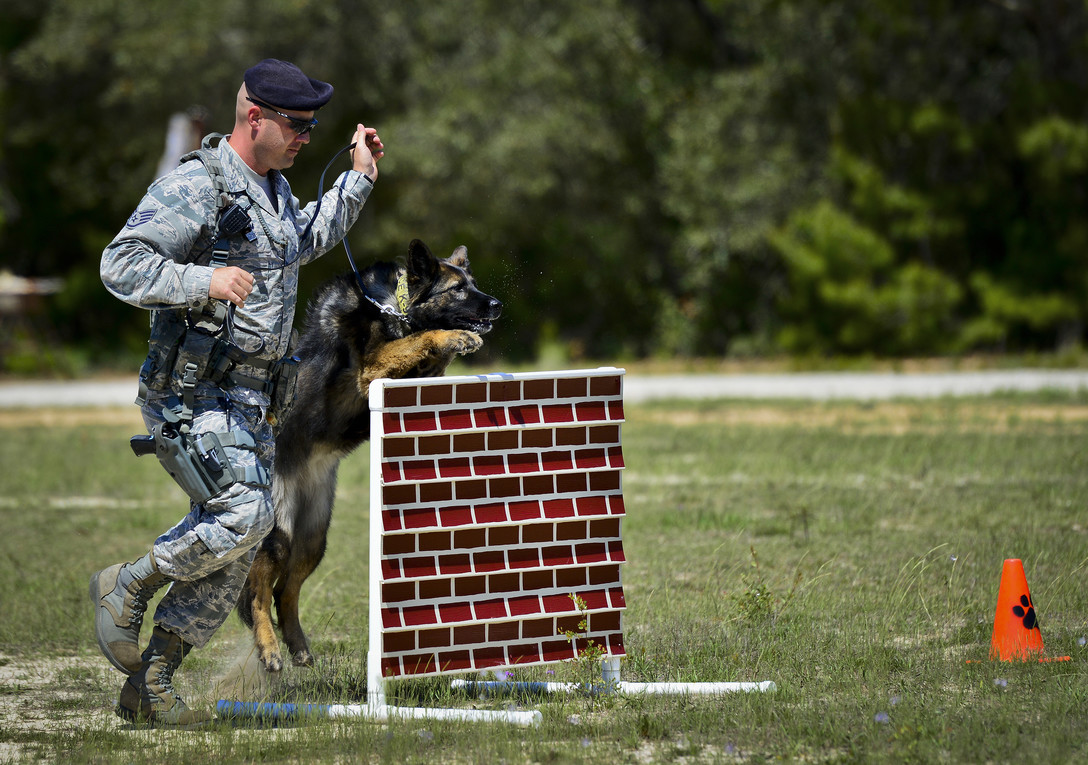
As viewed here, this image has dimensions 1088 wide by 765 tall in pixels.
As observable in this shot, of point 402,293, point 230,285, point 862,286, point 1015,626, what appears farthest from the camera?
point 862,286

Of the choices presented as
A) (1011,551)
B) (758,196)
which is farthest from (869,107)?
(1011,551)

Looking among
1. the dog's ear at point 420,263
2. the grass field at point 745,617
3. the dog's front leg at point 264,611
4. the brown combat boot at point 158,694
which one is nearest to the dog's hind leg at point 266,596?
the dog's front leg at point 264,611

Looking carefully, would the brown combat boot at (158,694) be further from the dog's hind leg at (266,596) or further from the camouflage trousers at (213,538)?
the dog's hind leg at (266,596)

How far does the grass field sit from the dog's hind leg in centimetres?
14

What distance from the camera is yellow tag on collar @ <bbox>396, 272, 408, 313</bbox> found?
18.7 ft

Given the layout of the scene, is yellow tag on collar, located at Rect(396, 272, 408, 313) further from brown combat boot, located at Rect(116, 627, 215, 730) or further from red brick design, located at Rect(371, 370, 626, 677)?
brown combat boot, located at Rect(116, 627, 215, 730)

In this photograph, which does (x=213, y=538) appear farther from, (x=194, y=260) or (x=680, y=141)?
(x=680, y=141)

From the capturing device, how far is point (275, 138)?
14.4 feet

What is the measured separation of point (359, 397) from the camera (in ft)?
17.5

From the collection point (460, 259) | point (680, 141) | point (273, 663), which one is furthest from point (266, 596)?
point (680, 141)

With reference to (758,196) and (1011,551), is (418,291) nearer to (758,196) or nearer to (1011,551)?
(1011,551)

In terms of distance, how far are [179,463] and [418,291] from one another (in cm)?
193

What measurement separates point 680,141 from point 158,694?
61.1 ft

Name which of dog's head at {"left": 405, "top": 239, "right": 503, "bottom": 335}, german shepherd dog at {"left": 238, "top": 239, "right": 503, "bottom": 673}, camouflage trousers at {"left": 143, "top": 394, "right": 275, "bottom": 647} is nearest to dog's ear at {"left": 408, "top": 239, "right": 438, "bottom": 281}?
dog's head at {"left": 405, "top": 239, "right": 503, "bottom": 335}
